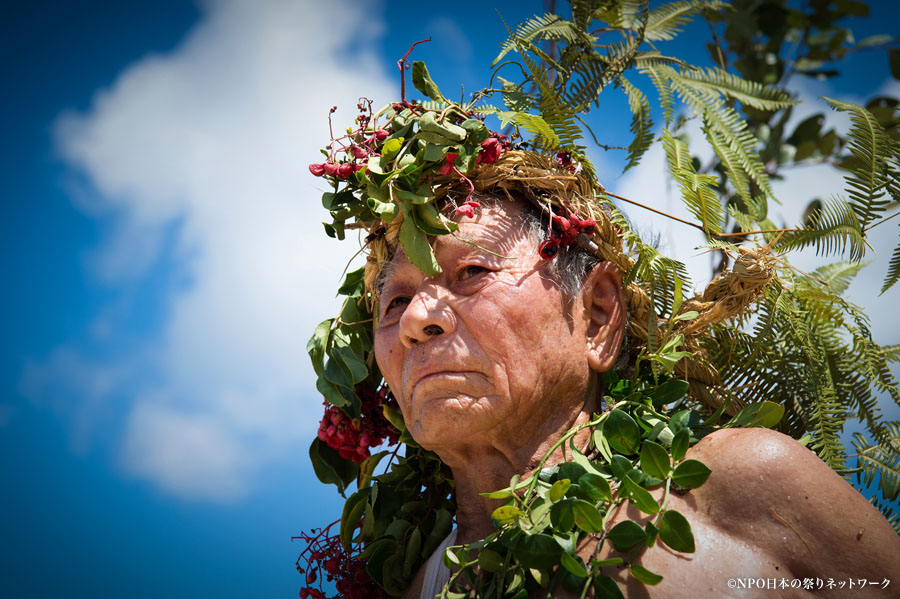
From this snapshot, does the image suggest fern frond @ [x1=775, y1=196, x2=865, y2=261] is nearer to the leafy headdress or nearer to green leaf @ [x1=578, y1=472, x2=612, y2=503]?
the leafy headdress

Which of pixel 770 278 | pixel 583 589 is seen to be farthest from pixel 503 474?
pixel 770 278

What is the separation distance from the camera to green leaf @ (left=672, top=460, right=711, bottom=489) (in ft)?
5.51

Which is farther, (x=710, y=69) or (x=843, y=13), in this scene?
(x=843, y=13)

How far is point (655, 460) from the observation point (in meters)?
1.72

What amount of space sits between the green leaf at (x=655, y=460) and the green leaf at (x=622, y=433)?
0.44ft

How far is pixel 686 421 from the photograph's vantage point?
6.22 ft

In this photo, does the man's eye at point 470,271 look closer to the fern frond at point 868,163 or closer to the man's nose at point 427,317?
the man's nose at point 427,317

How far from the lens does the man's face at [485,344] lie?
192 cm

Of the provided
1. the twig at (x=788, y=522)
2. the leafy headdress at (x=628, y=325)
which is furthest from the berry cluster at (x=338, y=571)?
the twig at (x=788, y=522)

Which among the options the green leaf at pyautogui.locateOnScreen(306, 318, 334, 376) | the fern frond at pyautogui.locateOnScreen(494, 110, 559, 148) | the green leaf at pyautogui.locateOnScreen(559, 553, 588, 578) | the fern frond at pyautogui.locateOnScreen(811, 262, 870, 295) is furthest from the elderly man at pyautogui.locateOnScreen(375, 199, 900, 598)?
the fern frond at pyautogui.locateOnScreen(811, 262, 870, 295)

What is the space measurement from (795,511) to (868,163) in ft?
3.44

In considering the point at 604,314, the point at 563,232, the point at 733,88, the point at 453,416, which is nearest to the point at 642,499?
the point at 453,416

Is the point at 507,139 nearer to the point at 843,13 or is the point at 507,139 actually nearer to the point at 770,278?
the point at 770,278

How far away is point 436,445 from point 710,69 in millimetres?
1626
